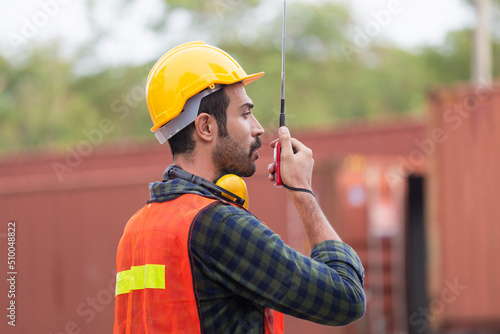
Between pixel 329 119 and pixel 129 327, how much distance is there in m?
30.0

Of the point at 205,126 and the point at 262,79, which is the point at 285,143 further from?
the point at 262,79

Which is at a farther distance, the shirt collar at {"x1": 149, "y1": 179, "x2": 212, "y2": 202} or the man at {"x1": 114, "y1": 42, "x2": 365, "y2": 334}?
the shirt collar at {"x1": 149, "y1": 179, "x2": 212, "y2": 202}

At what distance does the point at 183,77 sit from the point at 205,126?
0.56 ft

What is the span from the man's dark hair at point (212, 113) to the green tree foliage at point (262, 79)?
25573mm

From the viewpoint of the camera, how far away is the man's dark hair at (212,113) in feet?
7.20

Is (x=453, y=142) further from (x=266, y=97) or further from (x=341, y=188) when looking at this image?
(x=266, y=97)

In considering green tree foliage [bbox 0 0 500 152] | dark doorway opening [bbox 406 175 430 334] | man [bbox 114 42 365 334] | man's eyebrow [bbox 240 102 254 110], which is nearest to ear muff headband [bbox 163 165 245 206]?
man [bbox 114 42 365 334]

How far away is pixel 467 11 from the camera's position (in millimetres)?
28875

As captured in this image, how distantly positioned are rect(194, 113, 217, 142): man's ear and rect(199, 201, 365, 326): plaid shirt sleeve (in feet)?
1.07

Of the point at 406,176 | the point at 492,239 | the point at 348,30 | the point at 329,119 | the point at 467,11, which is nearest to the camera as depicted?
the point at 492,239

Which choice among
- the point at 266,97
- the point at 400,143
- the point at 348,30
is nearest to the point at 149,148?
the point at 400,143

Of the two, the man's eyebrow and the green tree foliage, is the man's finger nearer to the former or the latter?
the man's eyebrow

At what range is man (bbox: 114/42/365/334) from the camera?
1.91 meters

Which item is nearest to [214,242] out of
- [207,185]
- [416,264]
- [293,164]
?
[207,185]
